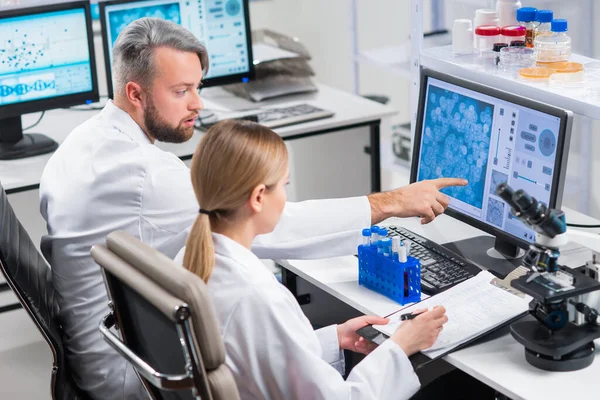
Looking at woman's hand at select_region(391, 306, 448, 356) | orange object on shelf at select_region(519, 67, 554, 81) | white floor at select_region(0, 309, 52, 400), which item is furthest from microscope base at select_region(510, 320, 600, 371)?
white floor at select_region(0, 309, 52, 400)

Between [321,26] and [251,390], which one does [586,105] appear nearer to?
[251,390]

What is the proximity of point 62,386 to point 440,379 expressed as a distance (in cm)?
83

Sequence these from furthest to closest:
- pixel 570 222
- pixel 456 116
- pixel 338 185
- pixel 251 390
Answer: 1. pixel 338 185
2. pixel 570 222
3. pixel 456 116
4. pixel 251 390

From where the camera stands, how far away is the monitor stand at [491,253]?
204cm

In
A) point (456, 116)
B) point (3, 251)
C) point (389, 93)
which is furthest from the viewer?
point (389, 93)

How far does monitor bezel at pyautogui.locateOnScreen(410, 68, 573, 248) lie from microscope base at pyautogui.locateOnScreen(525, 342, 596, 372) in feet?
1.15

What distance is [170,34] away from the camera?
2047 mm

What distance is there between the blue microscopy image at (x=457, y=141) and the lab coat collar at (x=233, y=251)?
74 centimetres

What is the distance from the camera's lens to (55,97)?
3.10 meters

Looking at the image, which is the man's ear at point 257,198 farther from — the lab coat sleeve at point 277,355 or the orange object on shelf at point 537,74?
the orange object on shelf at point 537,74

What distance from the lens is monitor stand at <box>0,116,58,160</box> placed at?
3.04 meters

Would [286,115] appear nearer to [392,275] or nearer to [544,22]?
[544,22]

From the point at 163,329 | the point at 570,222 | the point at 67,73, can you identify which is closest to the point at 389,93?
the point at 67,73

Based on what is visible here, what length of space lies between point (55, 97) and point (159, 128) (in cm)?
120
